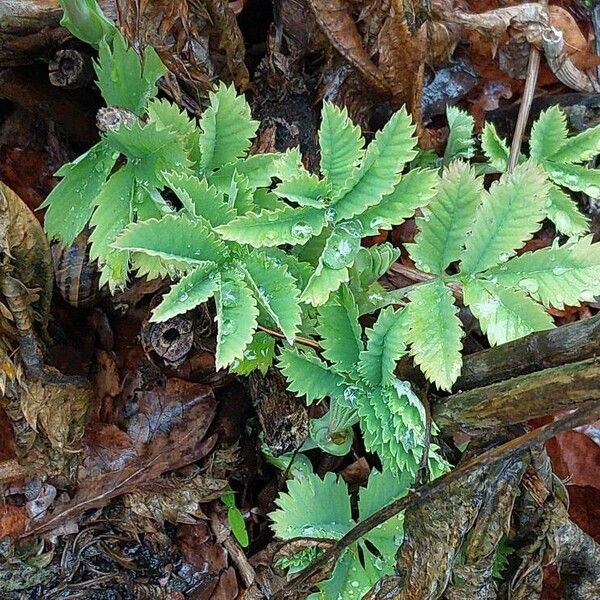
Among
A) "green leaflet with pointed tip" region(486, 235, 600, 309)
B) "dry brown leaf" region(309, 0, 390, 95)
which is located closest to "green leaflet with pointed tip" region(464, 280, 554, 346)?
"green leaflet with pointed tip" region(486, 235, 600, 309)

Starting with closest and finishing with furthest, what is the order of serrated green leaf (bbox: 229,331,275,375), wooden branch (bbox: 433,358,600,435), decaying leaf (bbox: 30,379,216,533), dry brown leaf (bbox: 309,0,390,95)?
wooden branch (bbox: 433,358,600,435), serrated green leaf (bbox: 229,331,275,375), dry brown leaf (bbox: 309,0,390,95), decaying leaf (bbox: 30,379,216,533)

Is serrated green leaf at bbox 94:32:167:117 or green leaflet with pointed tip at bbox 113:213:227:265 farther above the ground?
serrated green leaf at bbox 94:32:167:117

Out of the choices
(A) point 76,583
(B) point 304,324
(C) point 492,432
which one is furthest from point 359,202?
(A) point 76,583

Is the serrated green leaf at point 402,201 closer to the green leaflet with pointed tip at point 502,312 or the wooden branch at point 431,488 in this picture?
the green leaflet with pointed tip at point 502,312

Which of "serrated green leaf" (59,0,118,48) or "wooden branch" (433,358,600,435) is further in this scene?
"serrated green leaf" (59,0,118,48)

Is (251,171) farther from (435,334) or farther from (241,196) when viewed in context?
(435,334)

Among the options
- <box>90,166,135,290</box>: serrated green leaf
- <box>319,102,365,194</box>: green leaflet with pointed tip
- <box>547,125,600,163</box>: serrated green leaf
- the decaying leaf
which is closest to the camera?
<box>319,102,365,194</box>: green leaflet with pointed tip

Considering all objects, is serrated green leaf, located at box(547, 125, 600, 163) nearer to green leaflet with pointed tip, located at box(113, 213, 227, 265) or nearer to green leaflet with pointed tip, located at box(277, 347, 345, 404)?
green leaflet with pointed tip, located at box(277, 347, 345, 404)

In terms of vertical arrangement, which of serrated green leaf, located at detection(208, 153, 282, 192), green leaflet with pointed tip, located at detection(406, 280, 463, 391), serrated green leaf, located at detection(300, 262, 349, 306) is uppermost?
serrated green leaf, located at detection(208, 153, 282, 192)
